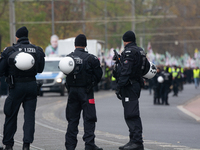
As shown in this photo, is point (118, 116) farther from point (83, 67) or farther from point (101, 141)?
point (83, 67)

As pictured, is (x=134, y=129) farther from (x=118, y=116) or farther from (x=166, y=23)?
(x=166, y=23)

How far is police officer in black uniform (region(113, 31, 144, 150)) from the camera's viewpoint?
843cm

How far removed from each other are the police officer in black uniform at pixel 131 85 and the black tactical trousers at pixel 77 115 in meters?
0.63

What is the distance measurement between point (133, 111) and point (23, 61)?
197cm

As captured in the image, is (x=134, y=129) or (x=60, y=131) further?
(x=60, y=131)

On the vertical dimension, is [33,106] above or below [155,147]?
above

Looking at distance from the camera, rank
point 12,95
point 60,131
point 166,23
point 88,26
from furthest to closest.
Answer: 1. point 166,23
2. point 88,26
3. point 60,131
4. point 12,95

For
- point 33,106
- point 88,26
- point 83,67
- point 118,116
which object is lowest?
point 118,116

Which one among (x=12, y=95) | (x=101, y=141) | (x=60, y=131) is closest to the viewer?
(x=12, y=95)

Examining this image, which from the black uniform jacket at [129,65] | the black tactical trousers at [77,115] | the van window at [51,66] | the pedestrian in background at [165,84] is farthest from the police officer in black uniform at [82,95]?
the van window at [51,66]

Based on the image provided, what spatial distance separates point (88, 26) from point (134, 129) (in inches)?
2469

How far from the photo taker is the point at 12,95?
8016 millimetres

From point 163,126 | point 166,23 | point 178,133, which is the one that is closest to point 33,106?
point 178,133

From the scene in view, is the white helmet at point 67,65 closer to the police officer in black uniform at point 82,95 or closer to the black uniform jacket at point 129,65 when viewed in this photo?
the police officer in black uniform at point 82,95
